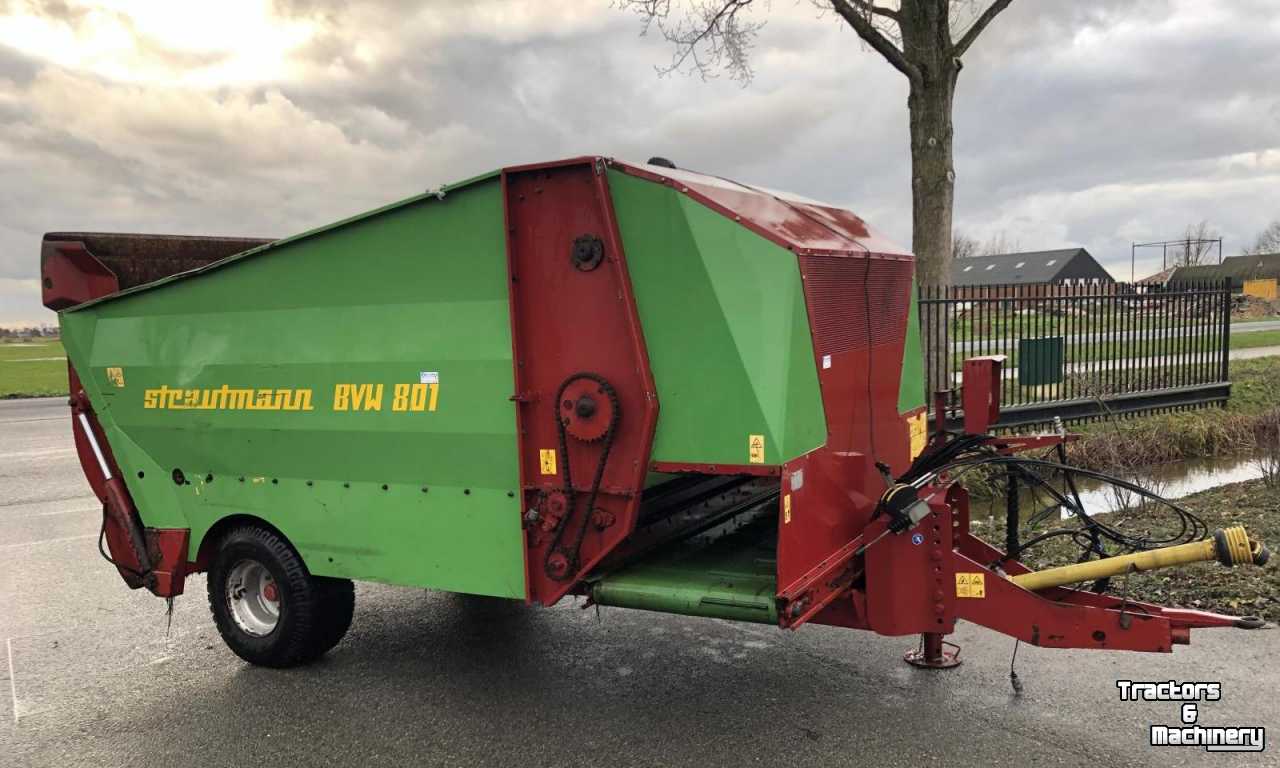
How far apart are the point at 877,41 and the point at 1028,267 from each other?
54.8 metres

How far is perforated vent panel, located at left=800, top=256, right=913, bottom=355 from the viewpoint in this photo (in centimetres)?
362

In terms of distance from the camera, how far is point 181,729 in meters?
4.11

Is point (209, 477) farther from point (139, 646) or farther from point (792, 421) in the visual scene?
point (792, 421)

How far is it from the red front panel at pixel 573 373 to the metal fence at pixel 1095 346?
22.1ft

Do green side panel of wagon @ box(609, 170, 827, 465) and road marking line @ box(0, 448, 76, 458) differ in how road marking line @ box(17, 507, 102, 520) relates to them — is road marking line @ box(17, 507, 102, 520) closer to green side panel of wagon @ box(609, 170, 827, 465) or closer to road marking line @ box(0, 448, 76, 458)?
road marking line @ box(0, 448, 76, 458)

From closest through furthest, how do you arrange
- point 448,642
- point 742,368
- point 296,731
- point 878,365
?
point 742,368 < point 296,731 < point 878,365 < point 448,642

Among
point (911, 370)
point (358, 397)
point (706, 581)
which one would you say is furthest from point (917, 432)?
point (358, 397)

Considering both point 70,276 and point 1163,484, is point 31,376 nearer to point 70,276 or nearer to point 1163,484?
point 70,276

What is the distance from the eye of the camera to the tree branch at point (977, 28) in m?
10.0

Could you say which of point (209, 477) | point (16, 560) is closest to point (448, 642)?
point (209, 477)

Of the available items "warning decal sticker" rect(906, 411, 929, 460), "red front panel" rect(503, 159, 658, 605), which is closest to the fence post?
"warning decal sticker" rect(906, 411, 929, 460)

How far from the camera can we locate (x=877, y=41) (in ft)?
33.1

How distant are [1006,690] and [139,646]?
474 cm

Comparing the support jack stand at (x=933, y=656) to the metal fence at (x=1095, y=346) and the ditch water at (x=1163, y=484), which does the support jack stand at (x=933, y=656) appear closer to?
the ditch water at (x=1163, y=484)
